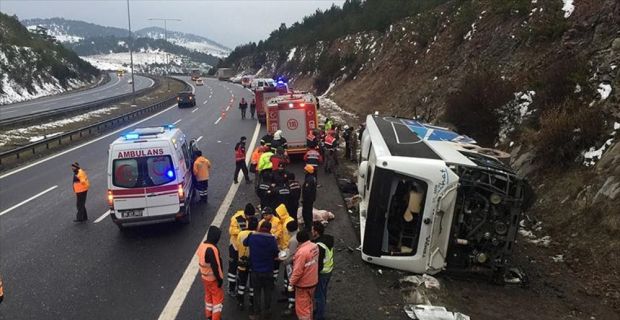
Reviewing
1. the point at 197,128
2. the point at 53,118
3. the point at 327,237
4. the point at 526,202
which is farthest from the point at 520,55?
the point at 53,118

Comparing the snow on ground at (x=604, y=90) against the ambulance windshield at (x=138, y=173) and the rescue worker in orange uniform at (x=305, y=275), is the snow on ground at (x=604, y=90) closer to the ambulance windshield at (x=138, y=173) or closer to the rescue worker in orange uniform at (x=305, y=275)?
the rescue worker in orange uniform at (x=305, y=275)

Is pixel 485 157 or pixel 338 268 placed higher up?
pixel 485 157

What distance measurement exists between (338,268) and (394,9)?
4411 centimetres

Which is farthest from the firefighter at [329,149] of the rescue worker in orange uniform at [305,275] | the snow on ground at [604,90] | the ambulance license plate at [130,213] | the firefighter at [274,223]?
the rescue worker in orange uniform at [305,275]

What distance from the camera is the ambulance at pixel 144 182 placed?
443 inches

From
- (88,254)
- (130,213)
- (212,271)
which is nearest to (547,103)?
(212,271)

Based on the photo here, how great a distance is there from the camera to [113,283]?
9.21 m

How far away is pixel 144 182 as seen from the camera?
37.1 ft

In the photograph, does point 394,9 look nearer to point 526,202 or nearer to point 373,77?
point 373,77

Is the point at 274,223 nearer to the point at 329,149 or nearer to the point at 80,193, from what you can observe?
the point at 80,193

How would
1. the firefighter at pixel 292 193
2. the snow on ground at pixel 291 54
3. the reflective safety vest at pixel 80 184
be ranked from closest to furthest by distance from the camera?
the firefighter at pixel 292 193, the reflective safety vest at pixel 80 184, the snow on ground at pixel 291 54

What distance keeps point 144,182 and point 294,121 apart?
348 inches

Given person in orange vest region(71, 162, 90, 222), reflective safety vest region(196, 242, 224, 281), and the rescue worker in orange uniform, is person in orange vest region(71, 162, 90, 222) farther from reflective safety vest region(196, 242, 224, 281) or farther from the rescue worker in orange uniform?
the rescue worker in orange uniform

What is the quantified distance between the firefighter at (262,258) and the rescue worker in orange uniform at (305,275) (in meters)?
0.43
